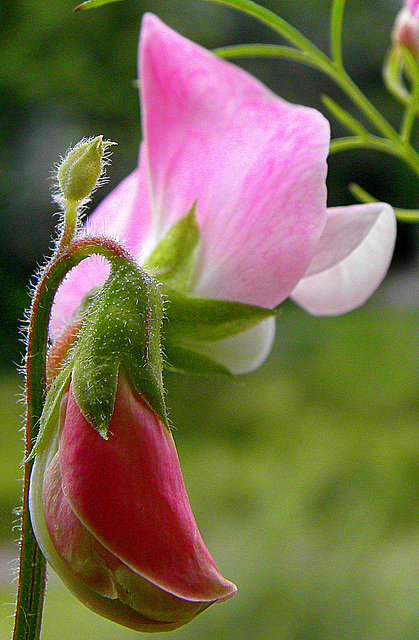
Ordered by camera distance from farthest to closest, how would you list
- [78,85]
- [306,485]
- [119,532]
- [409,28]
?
[78,85] → [306,485] → [409,28] → [119,532]

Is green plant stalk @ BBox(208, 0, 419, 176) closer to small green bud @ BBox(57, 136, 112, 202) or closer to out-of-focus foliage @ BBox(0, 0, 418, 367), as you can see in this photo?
small green bud @ BBox(57, 136, 112, 202)

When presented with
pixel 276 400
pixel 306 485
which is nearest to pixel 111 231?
A: pixel 306 485

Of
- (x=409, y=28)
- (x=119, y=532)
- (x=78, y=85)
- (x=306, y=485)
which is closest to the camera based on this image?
(x=119, y=532)

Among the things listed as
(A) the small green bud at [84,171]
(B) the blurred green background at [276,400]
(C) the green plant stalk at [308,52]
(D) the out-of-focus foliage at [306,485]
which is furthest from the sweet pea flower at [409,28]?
(D) the out-of-focus foliage at [306,485]

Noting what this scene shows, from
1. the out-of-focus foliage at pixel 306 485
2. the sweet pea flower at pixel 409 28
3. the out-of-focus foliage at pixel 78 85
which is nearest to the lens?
the sweet pea flower at pixel 409 28

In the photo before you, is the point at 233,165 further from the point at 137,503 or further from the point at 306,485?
the point at 306,485

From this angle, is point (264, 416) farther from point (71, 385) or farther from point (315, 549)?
point (71, 385)

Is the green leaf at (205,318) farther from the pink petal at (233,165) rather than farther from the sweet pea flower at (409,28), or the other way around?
the sweet pea flower at (409,28)
